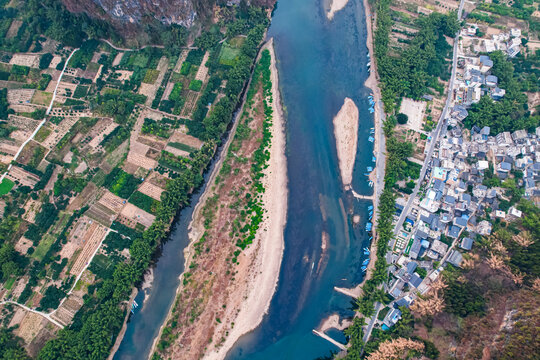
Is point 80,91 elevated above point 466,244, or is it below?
below

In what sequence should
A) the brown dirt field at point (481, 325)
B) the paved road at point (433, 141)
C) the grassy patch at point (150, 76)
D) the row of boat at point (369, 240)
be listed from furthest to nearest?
1. the grassy patch at point (150, 76)
2. the paved road at point (433, 141)
3. the row of boat at point (369, 240)
4. the brown dirt field at point (481, 325)

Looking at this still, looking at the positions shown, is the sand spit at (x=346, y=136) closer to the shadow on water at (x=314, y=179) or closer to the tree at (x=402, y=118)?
the shadow on water at (x=314, y=179)

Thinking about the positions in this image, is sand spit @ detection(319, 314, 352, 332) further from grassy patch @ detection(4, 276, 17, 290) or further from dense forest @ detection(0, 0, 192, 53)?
dense forest @ detection(0, 0, 192, 53)

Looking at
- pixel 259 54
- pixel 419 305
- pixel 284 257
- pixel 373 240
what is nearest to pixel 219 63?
pixel 259 54

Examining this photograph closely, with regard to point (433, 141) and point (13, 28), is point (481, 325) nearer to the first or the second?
point (433, 141)

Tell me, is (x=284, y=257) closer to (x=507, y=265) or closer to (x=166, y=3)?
(x=507, y=265)

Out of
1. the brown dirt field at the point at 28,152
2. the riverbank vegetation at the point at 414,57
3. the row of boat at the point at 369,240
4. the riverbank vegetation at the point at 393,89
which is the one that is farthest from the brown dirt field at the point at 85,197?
the riverbank vegetation at the point at 414,57

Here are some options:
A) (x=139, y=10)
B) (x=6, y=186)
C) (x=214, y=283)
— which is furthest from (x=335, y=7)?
(x=6, y=186)
